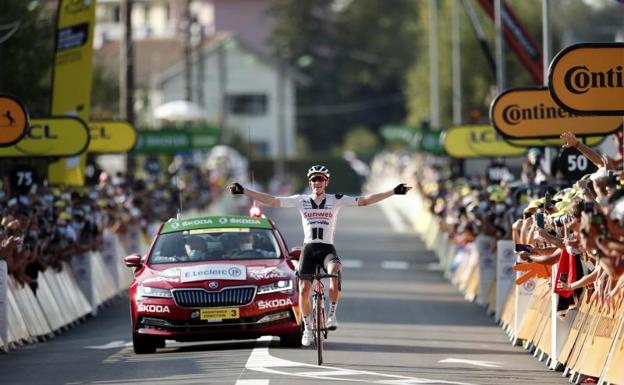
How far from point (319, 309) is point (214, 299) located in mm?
2055

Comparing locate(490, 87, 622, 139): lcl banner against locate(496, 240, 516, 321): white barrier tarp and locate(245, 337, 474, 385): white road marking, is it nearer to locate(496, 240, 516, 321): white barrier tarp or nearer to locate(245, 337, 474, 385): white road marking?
locate(496, 240, 516, 321): white barrier tarp

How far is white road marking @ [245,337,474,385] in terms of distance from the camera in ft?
52.8

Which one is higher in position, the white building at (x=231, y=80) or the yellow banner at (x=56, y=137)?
the white building at (x=231, y=80)

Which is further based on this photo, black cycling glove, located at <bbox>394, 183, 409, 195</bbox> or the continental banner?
the continental banner

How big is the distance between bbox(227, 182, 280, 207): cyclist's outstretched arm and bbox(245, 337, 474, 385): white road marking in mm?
1603

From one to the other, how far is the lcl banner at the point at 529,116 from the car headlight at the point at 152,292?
625 centimetres

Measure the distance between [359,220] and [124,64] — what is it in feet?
69.2

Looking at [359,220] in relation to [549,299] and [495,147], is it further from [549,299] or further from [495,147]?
[549,299]

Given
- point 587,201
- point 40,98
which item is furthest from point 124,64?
point 587,201

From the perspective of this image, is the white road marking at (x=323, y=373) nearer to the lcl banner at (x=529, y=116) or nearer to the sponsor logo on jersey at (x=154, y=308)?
the sponsor logo on jersey at (x=154, y=308)

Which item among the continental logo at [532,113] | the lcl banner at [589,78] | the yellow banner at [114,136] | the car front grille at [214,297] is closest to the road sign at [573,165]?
the continental logo at [532,113]

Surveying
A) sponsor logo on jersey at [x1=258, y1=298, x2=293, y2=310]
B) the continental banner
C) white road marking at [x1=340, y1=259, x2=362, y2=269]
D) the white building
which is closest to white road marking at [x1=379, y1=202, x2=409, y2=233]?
white road marking at [x1=340, y1=259, x2=362, y2=269]

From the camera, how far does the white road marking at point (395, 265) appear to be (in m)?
38.8

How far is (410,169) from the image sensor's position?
65.4 meters
